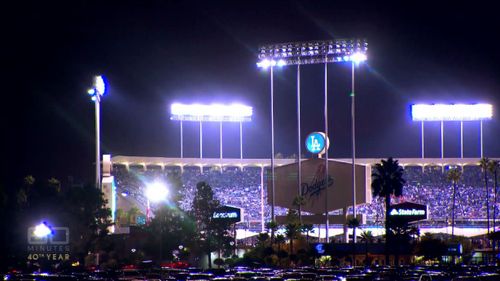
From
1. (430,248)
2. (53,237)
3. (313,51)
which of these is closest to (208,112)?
(313,51)

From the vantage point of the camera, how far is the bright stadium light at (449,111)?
5074 inches

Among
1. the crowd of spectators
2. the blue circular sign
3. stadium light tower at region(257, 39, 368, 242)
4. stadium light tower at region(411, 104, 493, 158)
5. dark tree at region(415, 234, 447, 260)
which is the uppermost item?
stadium light tower at region(257, 39, 368, 242)

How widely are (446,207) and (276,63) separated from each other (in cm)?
4537

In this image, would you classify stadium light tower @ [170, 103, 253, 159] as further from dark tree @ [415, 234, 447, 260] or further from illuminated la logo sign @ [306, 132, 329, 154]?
dark tree @ [415, 234, 447, 260]

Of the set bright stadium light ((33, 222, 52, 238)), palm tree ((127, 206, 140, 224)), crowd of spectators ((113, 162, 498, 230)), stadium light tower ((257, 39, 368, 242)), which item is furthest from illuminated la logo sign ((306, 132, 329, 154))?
bright stadium light ((33, 222, 52, 238))

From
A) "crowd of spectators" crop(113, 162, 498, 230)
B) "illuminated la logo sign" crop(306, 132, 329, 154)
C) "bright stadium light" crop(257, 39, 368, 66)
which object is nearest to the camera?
"bright stadium light" crop(257, 39, 368, 66)

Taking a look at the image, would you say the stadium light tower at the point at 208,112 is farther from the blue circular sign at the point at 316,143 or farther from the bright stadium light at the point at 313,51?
the bright stadium light at the point at 313,51

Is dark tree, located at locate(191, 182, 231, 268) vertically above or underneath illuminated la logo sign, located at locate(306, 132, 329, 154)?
underneath

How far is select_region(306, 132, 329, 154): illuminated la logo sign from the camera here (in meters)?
102

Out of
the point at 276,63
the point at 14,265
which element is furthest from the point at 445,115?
the point at 14,265

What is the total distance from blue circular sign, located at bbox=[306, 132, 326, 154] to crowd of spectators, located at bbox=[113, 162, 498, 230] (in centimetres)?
2347

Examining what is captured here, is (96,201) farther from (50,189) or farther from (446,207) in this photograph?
(446,207)

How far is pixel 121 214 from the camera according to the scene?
114m

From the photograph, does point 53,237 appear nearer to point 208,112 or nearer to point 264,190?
point 208,112
